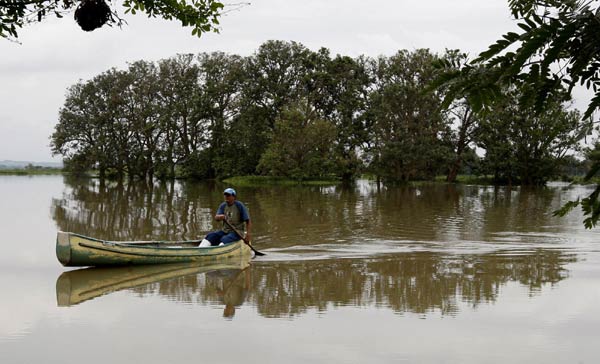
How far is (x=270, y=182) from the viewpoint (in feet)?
174

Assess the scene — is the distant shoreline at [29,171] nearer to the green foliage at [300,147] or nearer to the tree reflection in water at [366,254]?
the green foliage at [300,147]

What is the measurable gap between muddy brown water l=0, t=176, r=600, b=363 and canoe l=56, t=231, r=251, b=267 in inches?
8.2

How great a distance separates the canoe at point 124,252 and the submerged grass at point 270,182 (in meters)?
38.5

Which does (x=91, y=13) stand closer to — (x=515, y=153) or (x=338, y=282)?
(x=338, y=282)

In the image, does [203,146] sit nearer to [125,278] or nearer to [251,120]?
[251,120]

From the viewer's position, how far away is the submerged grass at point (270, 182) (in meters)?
51.6

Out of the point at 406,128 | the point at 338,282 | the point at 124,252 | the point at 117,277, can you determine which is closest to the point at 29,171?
the point at 406,128

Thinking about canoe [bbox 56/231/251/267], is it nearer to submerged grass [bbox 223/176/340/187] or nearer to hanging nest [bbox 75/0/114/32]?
hanging nest [bbox 75/0/114/32]

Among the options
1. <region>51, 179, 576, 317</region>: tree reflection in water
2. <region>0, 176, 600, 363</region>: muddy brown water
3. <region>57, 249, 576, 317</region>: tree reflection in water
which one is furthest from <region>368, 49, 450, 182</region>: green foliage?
<region>57, 249, 576, 317</region>: tree reflection in water

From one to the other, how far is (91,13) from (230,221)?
9622mm

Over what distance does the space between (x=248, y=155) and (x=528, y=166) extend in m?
23.5

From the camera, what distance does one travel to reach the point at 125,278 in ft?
35.6

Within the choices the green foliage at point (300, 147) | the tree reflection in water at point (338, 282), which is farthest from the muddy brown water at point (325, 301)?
the green foliage at point (300, 147)

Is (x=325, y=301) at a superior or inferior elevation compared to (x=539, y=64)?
inferior
